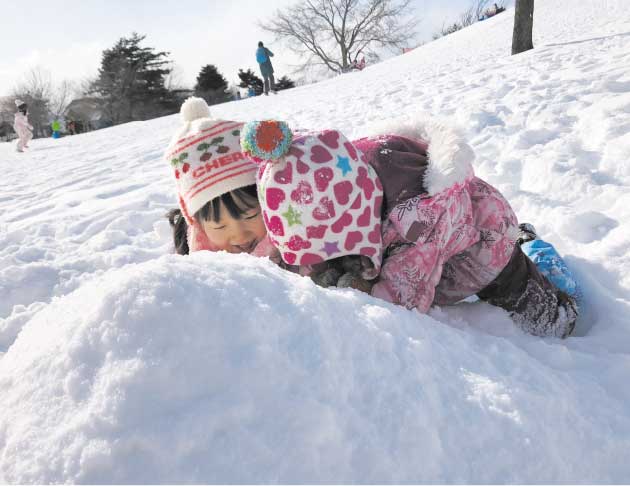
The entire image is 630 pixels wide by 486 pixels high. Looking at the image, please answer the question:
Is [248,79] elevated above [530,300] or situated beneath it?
elevated above

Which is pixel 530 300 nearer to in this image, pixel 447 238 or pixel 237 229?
pixel 447 238

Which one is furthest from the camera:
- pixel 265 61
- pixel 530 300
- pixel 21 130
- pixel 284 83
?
pixel 284 83

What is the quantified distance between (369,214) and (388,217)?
0.08m

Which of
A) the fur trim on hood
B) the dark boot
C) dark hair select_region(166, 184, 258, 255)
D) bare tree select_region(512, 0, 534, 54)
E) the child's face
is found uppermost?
bare tree select_region(512, 0, 534, 54)

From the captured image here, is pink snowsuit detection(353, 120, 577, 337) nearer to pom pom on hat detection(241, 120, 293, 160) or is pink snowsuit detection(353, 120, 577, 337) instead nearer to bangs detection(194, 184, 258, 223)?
pom pom on hat detection(241, 120, 293, 160)

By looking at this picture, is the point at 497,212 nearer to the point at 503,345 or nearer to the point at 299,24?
the point at 503,345

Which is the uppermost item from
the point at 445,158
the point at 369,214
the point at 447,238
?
the point at 445,158

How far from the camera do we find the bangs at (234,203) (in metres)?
1.72

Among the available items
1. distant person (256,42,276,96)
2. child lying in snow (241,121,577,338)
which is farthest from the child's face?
distant person (256,42,276,96)

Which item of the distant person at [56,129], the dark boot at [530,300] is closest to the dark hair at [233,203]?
the dark boot at [530,300]

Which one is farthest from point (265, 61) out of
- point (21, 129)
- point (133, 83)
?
point (133, 83)

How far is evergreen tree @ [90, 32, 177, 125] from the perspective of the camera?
Answer: 26.6 meters

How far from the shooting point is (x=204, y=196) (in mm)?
1718

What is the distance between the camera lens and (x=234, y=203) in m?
1.72
